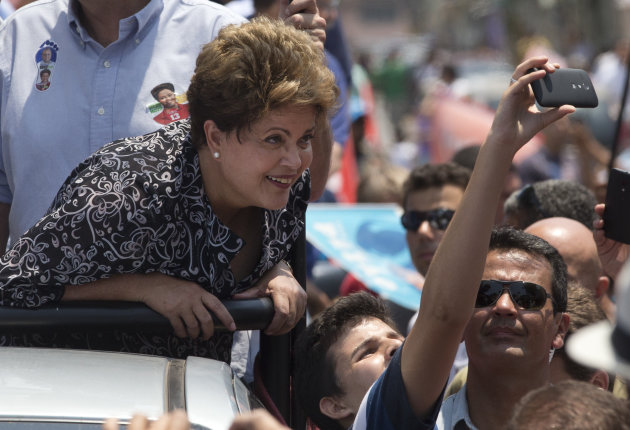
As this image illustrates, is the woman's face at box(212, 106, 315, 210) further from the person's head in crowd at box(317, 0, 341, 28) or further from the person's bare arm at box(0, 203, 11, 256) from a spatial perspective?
the person's head in crowd at box(317, 0, 341, 28)

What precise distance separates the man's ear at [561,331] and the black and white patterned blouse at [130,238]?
2.95 feet

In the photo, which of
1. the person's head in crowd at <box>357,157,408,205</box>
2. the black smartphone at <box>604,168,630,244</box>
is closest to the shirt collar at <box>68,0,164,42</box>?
the black smartphone at <box>604,168,630,244</box>

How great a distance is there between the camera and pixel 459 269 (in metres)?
2.27

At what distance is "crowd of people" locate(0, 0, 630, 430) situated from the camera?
7.57ft

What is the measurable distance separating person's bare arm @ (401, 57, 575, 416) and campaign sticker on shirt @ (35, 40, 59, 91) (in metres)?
1.43

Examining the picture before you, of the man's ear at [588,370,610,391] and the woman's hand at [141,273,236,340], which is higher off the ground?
the woman's hand at [141,273,236,340]

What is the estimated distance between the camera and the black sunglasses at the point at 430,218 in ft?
15.8

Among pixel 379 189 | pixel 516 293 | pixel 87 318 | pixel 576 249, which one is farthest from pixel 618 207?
pixel 379 189

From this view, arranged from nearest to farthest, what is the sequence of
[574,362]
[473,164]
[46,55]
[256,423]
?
[256,423] → [46,55] → [574,362] → [473,164]

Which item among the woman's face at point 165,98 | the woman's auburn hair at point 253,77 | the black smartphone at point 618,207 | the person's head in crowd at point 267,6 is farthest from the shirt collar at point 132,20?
the person's head in crowd at point 267,6

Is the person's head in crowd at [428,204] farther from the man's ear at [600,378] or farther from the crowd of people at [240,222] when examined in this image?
the man's ear at [600,378]

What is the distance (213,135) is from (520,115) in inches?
30.7

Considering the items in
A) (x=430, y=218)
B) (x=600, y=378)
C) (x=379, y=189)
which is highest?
(x=600, y=378)

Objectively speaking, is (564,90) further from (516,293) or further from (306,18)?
(306,18)
